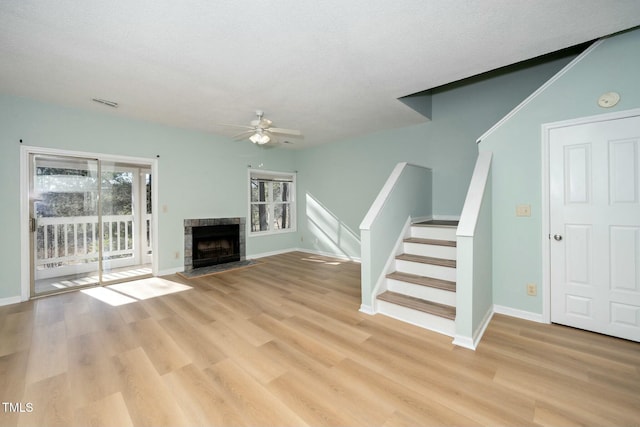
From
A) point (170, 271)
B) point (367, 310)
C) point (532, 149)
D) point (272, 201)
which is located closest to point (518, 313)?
point (367, 310)

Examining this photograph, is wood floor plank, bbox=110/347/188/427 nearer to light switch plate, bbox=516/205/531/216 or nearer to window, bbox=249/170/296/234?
light switch plate, bbox=516/205/531/216

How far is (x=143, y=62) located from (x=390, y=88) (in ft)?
9.37

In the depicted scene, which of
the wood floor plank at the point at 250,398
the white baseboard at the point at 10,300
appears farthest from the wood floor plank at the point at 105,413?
the white baseboard at the point at 10,300

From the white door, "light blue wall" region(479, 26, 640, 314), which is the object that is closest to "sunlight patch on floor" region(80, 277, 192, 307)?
"light blue wall" region(479, 26, 640, 314)

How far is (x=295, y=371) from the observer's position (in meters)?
1.97

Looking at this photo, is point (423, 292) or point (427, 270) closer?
point (423, 292)

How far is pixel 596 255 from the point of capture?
2.46 meters

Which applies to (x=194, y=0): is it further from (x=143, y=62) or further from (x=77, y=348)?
(x=77, y=348)

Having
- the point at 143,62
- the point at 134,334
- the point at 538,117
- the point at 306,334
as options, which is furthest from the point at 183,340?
the point at 538,117

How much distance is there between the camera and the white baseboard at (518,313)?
8.96ft

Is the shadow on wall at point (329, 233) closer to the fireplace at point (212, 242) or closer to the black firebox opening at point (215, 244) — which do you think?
the fireplace at point (212, 242)

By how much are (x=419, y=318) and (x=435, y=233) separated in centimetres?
126

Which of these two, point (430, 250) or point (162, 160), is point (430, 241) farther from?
point (162, 160)

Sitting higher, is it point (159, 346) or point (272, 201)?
point (272, 201)
